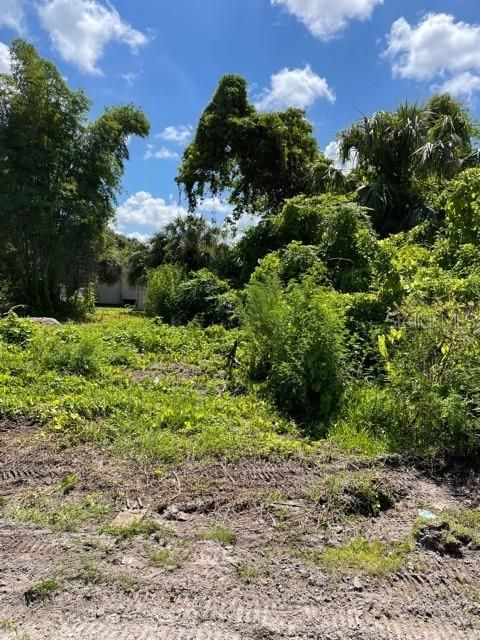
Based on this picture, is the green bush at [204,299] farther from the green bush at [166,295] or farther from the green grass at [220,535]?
the green grass at [220,535]

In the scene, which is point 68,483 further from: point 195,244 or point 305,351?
point 195,244

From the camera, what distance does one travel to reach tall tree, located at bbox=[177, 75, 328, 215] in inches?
661

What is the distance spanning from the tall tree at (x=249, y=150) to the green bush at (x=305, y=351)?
1093 cm

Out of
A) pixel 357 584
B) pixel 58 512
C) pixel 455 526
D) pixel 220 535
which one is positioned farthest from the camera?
pixel 58 512

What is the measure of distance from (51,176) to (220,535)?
15.5 m

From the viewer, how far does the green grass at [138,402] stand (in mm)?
4080

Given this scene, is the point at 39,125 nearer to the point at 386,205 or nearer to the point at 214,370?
the point at 386,205

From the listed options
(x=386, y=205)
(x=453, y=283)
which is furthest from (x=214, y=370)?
(x=386, y=205)

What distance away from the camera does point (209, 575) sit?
2.48 metres

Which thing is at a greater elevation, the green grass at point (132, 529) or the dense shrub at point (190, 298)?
the dense shrub at point (190, 298)

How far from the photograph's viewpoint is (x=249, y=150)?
56.9 feet

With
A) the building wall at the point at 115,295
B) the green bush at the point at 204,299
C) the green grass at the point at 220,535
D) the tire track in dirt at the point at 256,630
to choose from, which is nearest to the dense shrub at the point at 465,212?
the green bush at the point at 204,299

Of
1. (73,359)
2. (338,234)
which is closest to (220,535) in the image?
(73,359)

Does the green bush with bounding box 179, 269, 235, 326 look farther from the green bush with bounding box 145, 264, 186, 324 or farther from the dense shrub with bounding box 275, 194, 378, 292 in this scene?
the dense shrub with bounding box 275, 194, 378, 292
